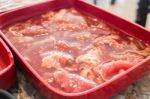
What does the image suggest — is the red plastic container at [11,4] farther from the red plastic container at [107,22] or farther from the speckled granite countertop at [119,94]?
the speckled granite countertop at [119,94]

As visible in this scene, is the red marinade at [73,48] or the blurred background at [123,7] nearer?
the red marinade at [73,48]

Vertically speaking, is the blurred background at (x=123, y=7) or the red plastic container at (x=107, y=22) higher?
the red plastic container at (x=107, y=22)

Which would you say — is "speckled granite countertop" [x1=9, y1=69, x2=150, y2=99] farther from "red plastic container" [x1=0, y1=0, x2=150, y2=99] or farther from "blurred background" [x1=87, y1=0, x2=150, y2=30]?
"blurred background" [x1=87, y1=0, x2=150, y2=30]

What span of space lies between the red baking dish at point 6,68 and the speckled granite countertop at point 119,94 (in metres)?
0.04

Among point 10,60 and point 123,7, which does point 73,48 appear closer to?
point 10,60

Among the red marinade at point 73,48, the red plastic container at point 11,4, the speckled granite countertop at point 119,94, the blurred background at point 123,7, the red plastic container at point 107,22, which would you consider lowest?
the blurred background at point 123,7

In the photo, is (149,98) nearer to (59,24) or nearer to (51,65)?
(51,65)

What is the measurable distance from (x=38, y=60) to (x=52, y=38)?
111 millimetres

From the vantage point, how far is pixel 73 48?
655 millimetres

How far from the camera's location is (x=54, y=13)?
0.84 m

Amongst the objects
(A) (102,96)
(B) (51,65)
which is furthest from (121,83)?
(B) (51,65)

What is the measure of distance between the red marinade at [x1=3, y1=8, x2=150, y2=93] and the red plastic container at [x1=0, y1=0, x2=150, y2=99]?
2cm

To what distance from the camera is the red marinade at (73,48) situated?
21.8 inches

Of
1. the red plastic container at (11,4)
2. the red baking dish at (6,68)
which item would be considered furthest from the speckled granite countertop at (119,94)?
the red plastic container at (11,4)
